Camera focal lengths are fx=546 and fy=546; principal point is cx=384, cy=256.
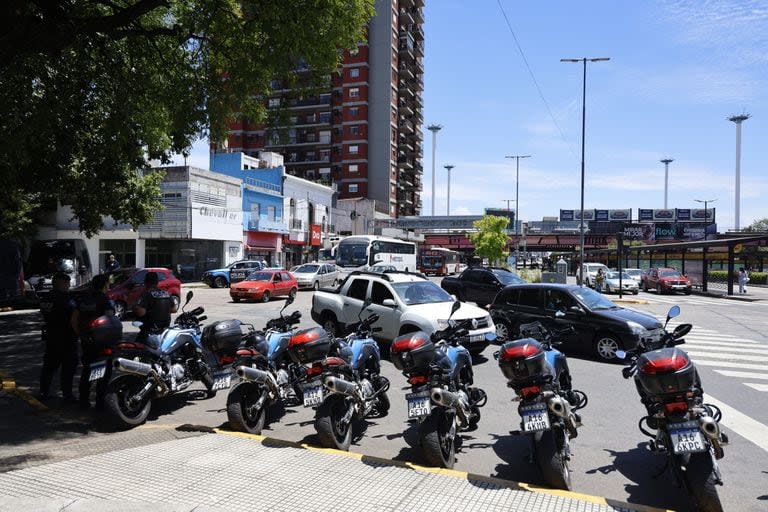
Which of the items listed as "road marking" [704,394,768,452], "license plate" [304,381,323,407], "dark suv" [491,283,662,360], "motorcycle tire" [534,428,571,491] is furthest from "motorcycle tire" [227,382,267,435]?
"road marking" [704,394,768,452]

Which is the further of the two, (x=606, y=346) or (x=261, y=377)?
(x=606, y=346)

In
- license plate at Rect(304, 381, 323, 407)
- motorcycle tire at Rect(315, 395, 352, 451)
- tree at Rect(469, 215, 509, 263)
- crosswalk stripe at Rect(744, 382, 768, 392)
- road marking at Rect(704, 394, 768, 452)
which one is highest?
tree at Rect(469, 215, 509, 263)

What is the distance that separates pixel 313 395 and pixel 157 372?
7.00 feet

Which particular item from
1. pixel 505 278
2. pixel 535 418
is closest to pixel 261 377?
pixel 535 418

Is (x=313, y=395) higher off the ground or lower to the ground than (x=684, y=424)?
lower

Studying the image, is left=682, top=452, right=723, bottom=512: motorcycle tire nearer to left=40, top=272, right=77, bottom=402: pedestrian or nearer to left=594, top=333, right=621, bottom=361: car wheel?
left=594, top=333, right=621, bottom=361: car wheel

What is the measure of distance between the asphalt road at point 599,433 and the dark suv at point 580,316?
487 millimetres

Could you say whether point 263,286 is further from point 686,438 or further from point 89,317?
point 686,438

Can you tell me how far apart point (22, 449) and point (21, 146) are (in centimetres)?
549

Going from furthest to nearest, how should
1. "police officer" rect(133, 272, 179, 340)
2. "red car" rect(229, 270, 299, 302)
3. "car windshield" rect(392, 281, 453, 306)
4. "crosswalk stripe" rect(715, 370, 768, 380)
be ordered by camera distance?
"red car" rect(229, 270, 299, 302) < "car windshield" rect(392, 281, 453, 306) < "crosswalk stripe" rect(715, 370, 768, 380) < "police officer" rect(133, 272, 179, 340)

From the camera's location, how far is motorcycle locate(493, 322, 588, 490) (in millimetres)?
4395

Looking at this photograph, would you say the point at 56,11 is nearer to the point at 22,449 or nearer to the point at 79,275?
the point at 22,449

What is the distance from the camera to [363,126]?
248 feet

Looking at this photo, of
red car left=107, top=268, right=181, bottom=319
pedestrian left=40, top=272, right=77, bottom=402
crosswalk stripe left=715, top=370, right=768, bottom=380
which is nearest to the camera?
pedestrian left=40, top=272, right=77, bottom=402
